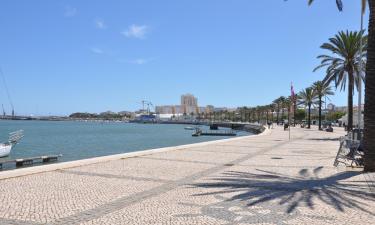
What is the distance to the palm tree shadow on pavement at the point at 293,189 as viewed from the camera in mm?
8391

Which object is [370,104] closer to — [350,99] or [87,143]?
[350,99]

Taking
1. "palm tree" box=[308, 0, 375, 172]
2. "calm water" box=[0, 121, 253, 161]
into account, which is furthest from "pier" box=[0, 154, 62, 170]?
"palm tree" box=[308, 0, 375, 172]

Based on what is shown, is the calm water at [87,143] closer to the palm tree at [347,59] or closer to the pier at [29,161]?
the pier at [29,161]

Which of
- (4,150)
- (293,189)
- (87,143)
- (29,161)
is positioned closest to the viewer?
(293,189)

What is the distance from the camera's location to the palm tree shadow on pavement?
330 inches

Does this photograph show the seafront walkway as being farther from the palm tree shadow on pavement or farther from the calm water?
the calm water

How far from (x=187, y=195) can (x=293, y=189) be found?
2580 mm

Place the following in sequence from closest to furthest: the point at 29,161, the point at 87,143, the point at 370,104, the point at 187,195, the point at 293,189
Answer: the point at 187,195
the point at 293,189
the point at 370,104
the point at 29,161
the point at 87,143

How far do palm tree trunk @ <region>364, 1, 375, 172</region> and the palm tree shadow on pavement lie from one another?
765 mm

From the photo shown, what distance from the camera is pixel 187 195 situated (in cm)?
897

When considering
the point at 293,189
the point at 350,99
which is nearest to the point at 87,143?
the point at 350,99

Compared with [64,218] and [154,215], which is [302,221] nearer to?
[154,215]

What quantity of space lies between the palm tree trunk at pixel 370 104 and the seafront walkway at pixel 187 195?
29.0 inches

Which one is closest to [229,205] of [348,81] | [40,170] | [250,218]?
[250,218]
